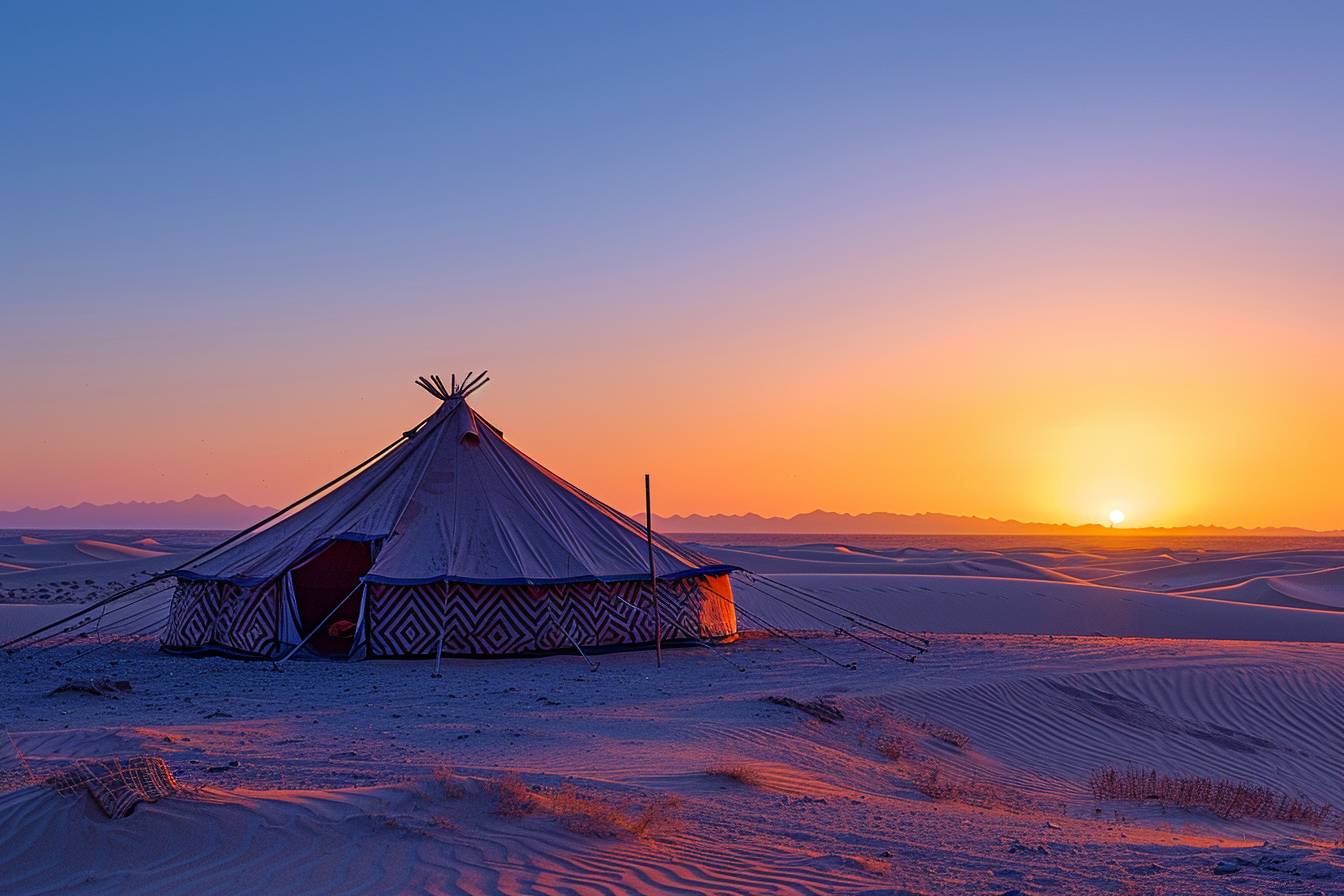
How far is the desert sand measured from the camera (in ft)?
20.8

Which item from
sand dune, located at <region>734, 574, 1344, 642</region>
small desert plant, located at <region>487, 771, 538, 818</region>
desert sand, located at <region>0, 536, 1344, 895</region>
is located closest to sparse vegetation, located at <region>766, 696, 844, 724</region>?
desert sand, located at <region>0, 536, 1344, 895</region>

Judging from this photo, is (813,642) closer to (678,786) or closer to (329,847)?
(678,786)

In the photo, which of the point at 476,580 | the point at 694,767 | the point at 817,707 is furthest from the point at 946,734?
the point at 476,580

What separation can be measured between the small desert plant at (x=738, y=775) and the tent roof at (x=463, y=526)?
26.0ft

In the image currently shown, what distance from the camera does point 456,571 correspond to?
16.6 meters

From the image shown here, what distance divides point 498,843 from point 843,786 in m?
3.54

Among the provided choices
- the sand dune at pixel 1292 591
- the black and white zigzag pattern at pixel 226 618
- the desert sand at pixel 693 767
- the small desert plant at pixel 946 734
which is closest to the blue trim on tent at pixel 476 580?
the black and white zigzag pattern at pixel 226 618

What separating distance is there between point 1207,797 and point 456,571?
32.9 feet

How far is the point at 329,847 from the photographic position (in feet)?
21.0

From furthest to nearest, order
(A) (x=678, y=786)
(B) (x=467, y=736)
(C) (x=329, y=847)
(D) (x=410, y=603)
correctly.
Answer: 1. (D) (x=410, y=603)
2. (B) (x=467, y=736)
3. (A) (x=678, y=786)
4. (C) (x=329, y=847)

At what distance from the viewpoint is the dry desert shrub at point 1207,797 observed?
9578 millimetres

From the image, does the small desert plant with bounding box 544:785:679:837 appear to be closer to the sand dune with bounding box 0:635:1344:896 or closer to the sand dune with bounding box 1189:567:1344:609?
the sand dune with bounding box 0:635:1344:896

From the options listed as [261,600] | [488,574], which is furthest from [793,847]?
[261,600]

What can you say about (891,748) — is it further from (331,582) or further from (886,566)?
(886,566)
